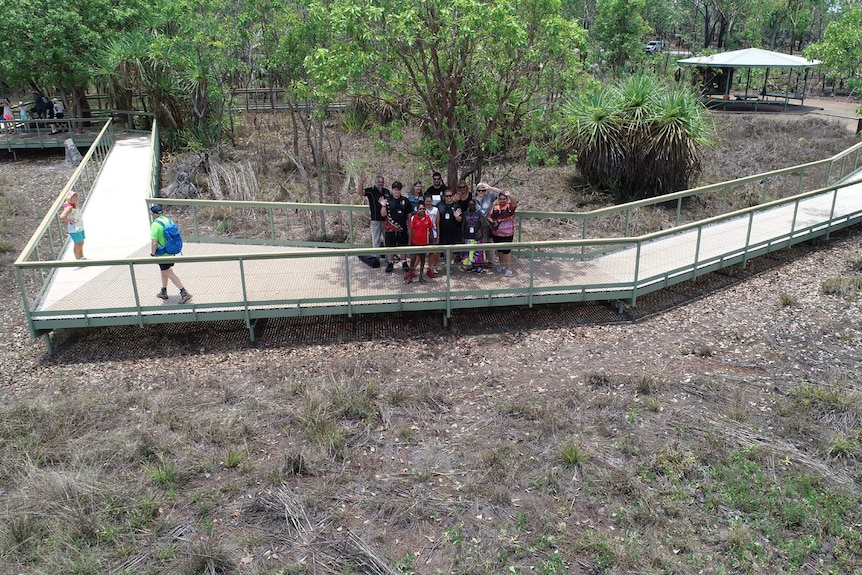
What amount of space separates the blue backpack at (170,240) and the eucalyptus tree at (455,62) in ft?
10.6

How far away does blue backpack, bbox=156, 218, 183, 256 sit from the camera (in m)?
10.7

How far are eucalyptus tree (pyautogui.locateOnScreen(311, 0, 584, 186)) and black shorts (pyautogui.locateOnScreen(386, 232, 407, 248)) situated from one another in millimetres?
1769

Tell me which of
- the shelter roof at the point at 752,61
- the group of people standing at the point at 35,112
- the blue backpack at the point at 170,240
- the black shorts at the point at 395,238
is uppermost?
the shelter roof at the point at 752,61

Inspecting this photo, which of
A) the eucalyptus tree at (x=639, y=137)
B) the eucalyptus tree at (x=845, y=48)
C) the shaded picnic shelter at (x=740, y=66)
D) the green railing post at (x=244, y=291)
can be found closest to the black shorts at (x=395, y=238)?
the green railing post at (x=244, y=291)

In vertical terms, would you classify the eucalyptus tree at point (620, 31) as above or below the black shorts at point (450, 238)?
above

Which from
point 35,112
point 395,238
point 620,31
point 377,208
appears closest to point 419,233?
point 395,238

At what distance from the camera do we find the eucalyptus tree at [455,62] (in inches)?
433

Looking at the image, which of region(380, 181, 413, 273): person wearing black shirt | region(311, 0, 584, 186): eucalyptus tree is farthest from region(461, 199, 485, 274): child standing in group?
region(311, 0, 584, 186): eucalyptus tree

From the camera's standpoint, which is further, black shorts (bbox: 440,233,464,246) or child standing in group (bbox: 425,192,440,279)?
black shorts (bbox: 440,233,464,246)

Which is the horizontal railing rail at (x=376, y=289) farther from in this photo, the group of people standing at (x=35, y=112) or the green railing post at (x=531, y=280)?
the group of people standing at (x=35, y=112)

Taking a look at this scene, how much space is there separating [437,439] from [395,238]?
4.29 metres

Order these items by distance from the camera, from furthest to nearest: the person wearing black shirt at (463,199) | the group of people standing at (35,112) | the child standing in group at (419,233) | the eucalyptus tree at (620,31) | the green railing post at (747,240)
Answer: the eucalyptus tree at (620,31)
the group of people standing at (35,112)
the green railing post at (747,240)
the person wearing black shirt at (463,199)
the child standing in group at (419,233)

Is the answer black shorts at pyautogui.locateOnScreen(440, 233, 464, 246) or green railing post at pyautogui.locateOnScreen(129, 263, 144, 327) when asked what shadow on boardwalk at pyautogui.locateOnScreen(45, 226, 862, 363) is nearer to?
green railing post at pyautogui.locateOnScreen(129, 263, 144, 327)

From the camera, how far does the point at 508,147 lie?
14.2m
